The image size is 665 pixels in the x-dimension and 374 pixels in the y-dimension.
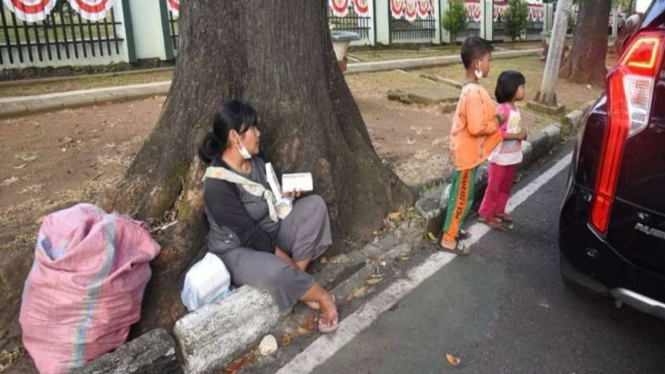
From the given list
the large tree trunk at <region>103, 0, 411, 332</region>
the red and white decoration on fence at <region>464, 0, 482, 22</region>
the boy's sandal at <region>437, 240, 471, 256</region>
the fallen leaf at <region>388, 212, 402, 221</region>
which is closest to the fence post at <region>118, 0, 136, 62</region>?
the large tree trunk at <region>103, 0, 411, 332</region>

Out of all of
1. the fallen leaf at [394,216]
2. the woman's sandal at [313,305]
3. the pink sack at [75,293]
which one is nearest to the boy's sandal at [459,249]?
the fallen leaf at [394,216]

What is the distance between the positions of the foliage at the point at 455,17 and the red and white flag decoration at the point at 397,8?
6.38 ft

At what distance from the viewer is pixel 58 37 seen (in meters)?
9.91

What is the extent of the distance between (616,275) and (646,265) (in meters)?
0.15

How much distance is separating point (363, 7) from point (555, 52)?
856 cm

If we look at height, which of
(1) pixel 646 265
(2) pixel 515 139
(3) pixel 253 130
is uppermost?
(3) pixel 253 130

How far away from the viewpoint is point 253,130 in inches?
113

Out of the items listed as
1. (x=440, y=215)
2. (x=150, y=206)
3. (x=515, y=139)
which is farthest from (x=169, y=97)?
(x=515, y=139)

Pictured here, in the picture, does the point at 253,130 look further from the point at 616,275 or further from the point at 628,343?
the point at 628,343

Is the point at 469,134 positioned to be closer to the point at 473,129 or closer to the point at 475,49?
the point at 473,129

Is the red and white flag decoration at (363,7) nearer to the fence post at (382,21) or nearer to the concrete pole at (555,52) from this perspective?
the fence post at (382,21)

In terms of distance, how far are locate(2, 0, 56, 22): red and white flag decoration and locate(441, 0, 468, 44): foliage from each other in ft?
40.4

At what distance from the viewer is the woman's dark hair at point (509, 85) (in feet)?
12.6

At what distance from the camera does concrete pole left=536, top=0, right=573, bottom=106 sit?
24.6 feet
